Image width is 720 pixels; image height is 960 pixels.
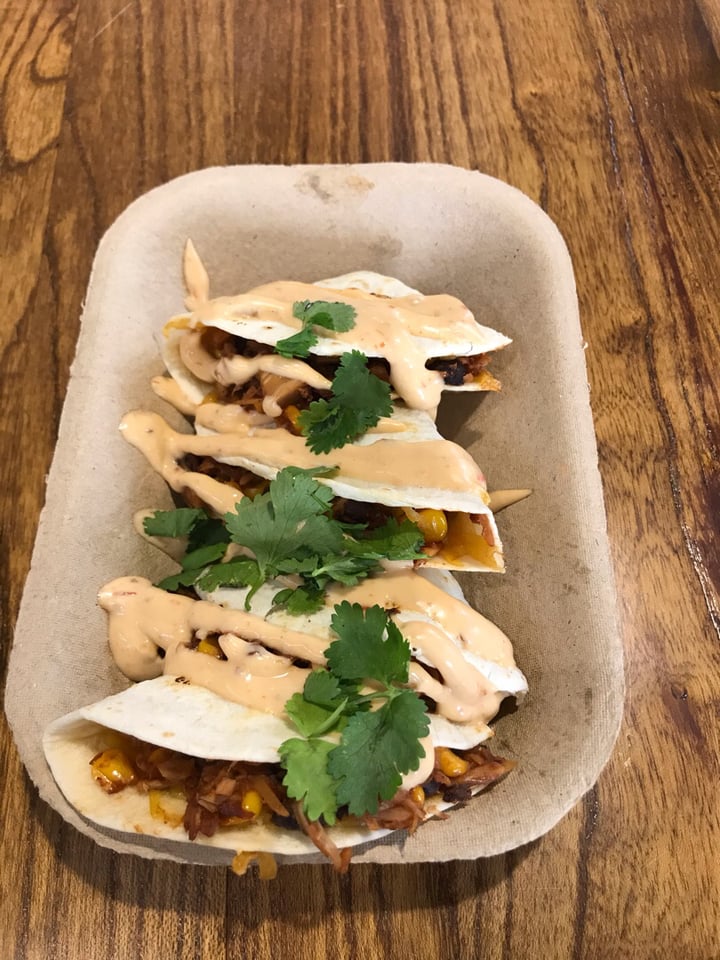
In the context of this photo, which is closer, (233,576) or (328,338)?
(233,576)

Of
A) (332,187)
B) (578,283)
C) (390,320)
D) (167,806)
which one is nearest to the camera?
(167,806)

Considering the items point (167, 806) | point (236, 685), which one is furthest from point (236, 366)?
point (167, 806)

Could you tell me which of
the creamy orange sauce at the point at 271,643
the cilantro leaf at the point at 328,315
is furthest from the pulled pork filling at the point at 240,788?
the cilantro leaf at the point at 328,315

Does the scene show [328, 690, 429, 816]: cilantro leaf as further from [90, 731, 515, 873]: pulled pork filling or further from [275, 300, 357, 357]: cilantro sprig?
[275, 300, 357, 357]: cilantro sprig

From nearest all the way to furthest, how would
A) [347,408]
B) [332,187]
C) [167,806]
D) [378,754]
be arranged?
[378,754]
[167,806]
[347,408]
[332,187]

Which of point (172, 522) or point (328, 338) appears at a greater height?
point (328, 338)

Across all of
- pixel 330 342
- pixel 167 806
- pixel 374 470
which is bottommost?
pixel 167 806

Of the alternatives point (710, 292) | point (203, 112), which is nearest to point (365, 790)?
point (710, 292)

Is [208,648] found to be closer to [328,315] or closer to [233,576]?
[233,576]
